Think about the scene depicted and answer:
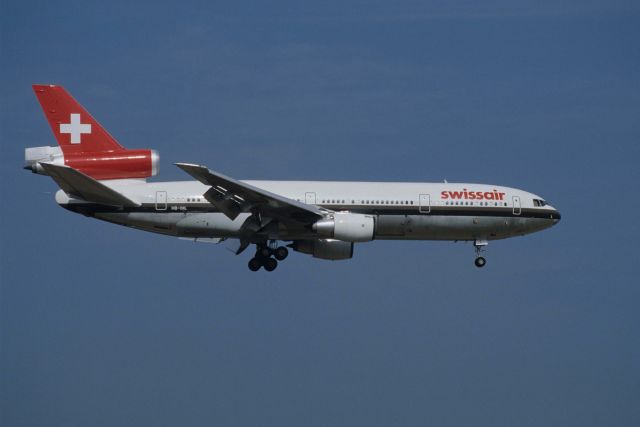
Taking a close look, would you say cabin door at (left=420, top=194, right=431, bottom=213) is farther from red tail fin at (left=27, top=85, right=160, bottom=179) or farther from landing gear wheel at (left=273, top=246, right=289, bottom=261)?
red tail fin at (left=27, top=85, right=160, bottom=179)

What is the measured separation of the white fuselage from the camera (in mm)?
45469

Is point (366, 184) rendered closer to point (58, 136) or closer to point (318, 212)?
point (318, 212)

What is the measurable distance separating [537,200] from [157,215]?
16.7 meters

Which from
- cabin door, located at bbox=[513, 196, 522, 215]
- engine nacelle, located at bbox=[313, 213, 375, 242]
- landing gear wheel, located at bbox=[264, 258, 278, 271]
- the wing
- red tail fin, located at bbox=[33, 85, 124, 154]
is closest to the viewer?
the wing

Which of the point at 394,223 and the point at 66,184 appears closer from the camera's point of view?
the point at 66,184

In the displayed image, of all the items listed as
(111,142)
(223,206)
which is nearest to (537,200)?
(223,206)

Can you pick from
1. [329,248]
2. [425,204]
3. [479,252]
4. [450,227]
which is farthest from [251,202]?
[479,252]

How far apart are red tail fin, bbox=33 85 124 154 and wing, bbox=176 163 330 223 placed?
19.7 feet

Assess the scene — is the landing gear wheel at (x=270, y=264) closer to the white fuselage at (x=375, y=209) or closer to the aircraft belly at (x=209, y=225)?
the white fuselage at (x=375, y=209)

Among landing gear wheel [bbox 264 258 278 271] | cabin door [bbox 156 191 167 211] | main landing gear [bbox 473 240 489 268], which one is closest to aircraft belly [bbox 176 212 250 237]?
cabin door [bbox 156 191 167 211]

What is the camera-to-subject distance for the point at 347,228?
44.1m

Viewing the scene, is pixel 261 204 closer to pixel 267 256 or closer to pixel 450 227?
pixel 267 256

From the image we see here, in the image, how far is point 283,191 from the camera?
4691 cm

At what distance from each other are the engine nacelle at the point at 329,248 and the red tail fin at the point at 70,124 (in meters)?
8.96
